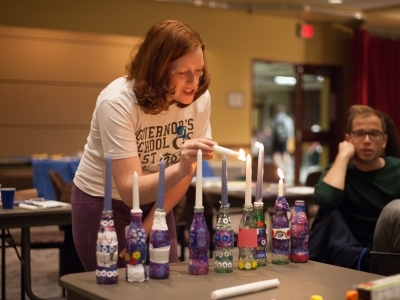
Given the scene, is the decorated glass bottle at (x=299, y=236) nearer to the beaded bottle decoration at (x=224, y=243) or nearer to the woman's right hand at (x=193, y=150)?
the beaded bottle decoration at (x=224, y=243)

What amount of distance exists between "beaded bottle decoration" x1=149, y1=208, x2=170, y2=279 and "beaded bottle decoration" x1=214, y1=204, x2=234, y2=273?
153 mm

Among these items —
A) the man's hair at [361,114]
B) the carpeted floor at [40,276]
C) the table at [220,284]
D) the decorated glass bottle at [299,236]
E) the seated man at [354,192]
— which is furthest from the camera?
the carpeted floor at [40,276]

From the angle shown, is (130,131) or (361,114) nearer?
(130,131)

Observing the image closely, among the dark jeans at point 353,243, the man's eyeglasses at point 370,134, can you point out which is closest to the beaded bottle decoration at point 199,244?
the dark jeans at point 353,243

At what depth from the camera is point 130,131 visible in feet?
5.86

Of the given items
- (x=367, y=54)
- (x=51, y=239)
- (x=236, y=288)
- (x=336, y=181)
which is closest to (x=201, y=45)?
(x=236, y=288)

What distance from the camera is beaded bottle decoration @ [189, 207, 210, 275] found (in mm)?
1615

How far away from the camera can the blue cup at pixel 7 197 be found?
311 centimetres

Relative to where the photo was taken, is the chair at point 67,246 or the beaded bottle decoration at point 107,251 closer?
the beaded bottle decoration at point 107,251

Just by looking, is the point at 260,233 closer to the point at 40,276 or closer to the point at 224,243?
the point at 224,243

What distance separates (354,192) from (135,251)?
5.18ft

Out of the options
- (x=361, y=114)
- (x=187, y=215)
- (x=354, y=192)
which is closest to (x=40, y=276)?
(x=187, y=215)

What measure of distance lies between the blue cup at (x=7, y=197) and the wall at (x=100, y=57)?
384 cm

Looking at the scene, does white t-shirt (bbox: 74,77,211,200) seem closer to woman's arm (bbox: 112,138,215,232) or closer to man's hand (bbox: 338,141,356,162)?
woman's arm (bbox: 112,138,215,232)
